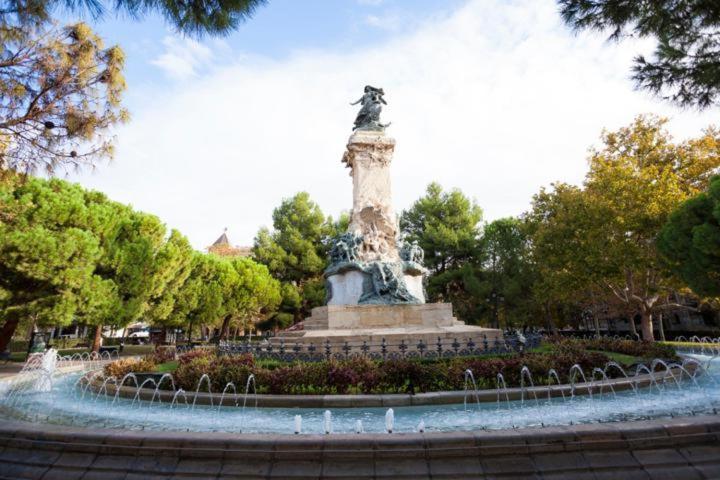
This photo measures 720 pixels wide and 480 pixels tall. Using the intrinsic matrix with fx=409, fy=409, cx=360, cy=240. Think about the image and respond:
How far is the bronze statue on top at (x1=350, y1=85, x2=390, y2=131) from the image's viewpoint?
907 inches

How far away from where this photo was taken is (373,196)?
70.8ft

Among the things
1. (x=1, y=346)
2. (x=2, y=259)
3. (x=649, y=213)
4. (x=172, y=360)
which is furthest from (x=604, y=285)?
(x=1, y=346)

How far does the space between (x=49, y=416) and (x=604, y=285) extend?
97.0ft

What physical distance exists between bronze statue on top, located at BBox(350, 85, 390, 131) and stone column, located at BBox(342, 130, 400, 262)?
764mm

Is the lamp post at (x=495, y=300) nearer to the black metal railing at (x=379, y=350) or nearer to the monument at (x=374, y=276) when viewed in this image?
the monument at (x=374, y=276)

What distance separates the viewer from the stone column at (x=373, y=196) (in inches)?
813

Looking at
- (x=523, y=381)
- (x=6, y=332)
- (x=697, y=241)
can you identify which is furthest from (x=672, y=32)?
(x=6, y=332)

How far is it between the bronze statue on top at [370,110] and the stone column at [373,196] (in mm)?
764

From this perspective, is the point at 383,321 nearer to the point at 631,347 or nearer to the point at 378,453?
the point at 631,347

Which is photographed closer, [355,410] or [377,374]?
[355,410]

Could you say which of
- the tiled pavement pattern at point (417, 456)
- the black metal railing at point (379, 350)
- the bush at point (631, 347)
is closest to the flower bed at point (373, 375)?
the black metal railing at point (379, 350)

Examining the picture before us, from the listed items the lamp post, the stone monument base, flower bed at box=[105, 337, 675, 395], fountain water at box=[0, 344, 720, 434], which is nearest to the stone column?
the stone monument base

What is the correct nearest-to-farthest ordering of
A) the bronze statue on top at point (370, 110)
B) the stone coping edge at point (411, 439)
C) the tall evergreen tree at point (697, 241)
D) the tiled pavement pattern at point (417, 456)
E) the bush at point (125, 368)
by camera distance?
the tiled pavement pattern at point (417, 456) < the stone coping edge at point (411, 439) < the bush at point (125, 368) < the tall evergreen tree at point (697, 241) < the bronze statue on top at point (370, 110)

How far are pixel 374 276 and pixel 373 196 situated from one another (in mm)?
4938
